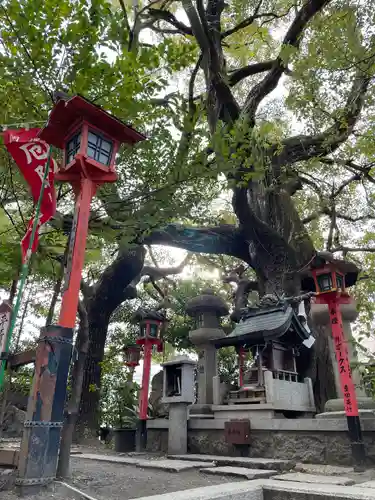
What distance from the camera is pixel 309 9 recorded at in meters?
8.97

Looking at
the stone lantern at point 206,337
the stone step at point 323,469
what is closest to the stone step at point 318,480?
the stone step at point 323,469

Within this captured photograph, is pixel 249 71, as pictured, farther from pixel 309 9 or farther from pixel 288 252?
pixel 288 252

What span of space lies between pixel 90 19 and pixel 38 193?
210 centimetres

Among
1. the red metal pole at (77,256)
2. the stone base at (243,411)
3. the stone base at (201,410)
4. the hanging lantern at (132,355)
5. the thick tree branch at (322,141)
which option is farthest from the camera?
the hanging lantern at (132,355)

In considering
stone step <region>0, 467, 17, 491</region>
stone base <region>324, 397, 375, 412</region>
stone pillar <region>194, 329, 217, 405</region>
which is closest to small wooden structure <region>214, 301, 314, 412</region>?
stone pillar <region>194, 329, 217, 405</region>

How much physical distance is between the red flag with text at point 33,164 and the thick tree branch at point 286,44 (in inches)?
215

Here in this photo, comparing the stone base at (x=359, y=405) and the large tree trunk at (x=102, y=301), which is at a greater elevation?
the large tree trunk at (x=102, y=301)

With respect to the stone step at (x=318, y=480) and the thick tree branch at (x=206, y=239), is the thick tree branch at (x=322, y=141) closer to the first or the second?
the thick tree branch at (x=206, y=239)

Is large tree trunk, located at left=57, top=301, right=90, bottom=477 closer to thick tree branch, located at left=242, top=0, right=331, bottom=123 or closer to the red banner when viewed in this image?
the red banner

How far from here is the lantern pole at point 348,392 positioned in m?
5.34

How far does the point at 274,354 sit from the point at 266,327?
605 mm

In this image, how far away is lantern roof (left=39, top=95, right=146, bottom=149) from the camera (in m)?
3.69

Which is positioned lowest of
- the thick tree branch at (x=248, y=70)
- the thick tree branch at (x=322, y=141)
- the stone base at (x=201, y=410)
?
the stone base at (x=201, y=410)

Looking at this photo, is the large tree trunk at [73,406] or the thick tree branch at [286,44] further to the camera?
the thick tree branch at [286,44]
